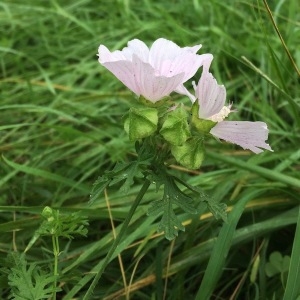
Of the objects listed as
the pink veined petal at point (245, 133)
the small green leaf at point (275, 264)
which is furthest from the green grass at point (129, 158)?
the pink veined petal at point (245, 133)

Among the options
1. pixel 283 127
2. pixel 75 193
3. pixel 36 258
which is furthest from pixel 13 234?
pixel 283 127

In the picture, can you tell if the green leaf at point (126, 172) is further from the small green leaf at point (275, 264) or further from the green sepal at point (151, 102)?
the small green leaf at point (275, 264)

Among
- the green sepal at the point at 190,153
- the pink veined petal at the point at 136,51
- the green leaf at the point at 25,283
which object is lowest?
the green leaf at the point at 25,283

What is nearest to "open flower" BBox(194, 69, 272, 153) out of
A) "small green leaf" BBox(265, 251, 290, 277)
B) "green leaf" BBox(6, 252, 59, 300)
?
"green leaf" BBox(6, 252, 59, 300)

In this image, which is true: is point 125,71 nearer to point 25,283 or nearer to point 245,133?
point 245,133

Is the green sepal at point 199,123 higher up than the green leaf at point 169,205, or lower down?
higher up

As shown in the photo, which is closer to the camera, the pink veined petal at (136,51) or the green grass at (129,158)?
the pink veined petal at (136,51)

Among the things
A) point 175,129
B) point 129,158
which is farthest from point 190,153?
point 129,158

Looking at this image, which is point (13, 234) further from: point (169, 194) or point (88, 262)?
point (169, 194)
